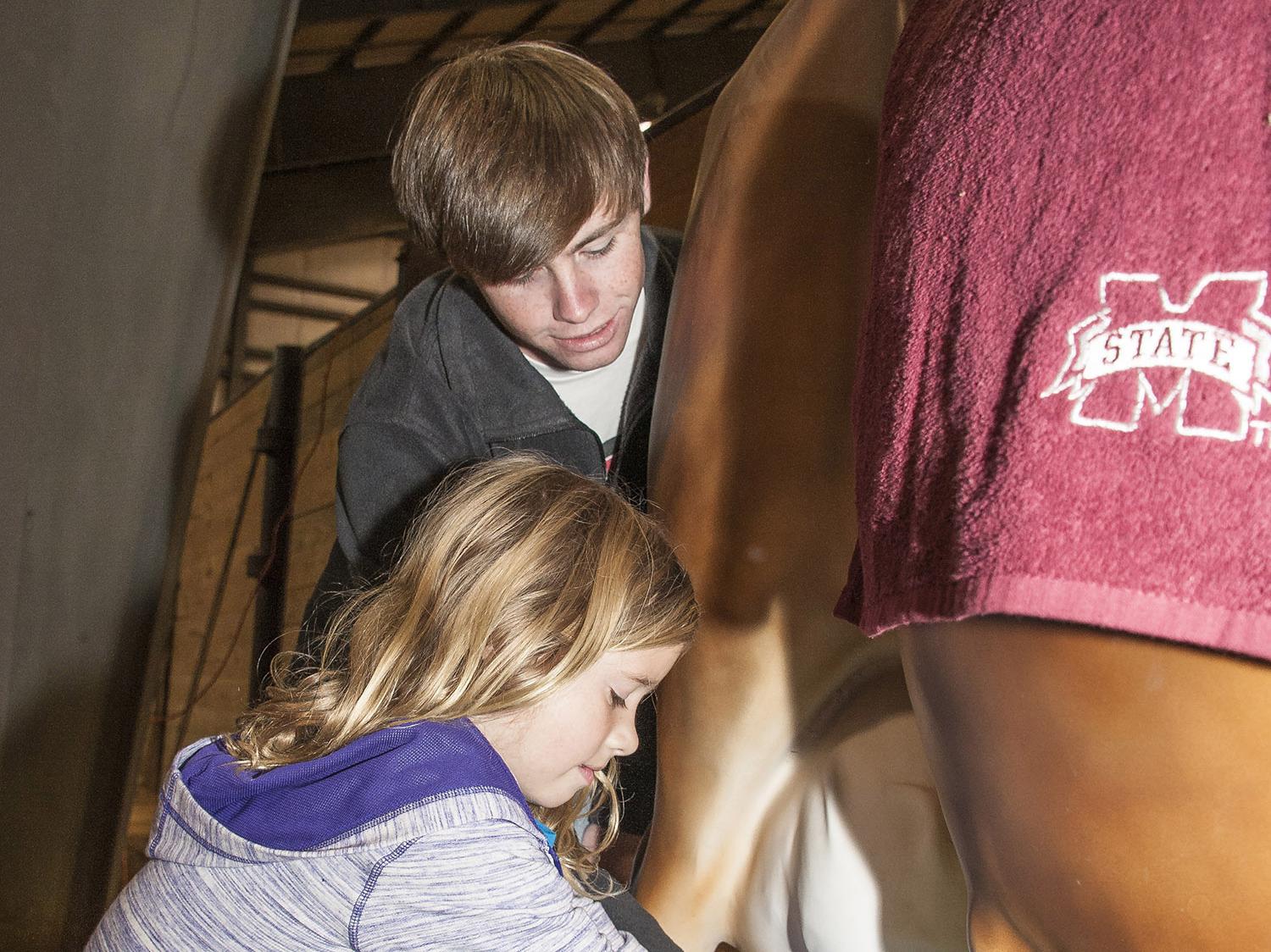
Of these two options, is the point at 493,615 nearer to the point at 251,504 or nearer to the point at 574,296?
the point at 574,296

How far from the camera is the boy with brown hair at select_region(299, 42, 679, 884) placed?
740 millimetres

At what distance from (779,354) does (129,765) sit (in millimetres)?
995

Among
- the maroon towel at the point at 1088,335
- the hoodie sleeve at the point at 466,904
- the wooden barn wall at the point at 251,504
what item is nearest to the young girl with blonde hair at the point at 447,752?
the hoodie sleeve at the point at 466,904

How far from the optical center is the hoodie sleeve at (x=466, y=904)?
0.53 m

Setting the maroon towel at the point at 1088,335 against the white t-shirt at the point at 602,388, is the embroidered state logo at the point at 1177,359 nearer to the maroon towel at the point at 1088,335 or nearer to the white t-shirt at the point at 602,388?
the maroon towel at the point at 1088,335

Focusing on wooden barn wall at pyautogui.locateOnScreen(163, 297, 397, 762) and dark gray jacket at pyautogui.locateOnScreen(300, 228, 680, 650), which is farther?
wooden barn wall at pyautogui.locateOnScreen(163, 297, 397, 762)

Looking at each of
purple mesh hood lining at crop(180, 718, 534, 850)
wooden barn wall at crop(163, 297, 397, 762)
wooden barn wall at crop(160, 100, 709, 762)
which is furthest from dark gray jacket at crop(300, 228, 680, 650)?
wooden barn wall at crop(163, 297, 397, 762)

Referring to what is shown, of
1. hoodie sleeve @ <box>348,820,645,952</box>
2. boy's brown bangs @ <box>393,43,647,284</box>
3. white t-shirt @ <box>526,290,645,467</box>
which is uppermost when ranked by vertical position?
boy's brown bangs @ <box>393,43,647,284</box>

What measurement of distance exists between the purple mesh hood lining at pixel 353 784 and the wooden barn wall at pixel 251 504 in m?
0.89

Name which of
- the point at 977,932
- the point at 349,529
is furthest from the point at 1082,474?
the point at 349,529

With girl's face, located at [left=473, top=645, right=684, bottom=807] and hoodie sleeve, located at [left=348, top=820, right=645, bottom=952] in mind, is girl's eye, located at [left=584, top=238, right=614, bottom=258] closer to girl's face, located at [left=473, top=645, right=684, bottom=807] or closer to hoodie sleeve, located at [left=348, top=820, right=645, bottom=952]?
girl's face, located at [left=473, top=645, right=684, bottom=807]

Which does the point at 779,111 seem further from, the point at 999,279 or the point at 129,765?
the point at 129,765

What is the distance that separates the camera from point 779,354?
567mm

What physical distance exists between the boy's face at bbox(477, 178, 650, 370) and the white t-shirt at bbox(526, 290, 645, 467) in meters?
0.06
